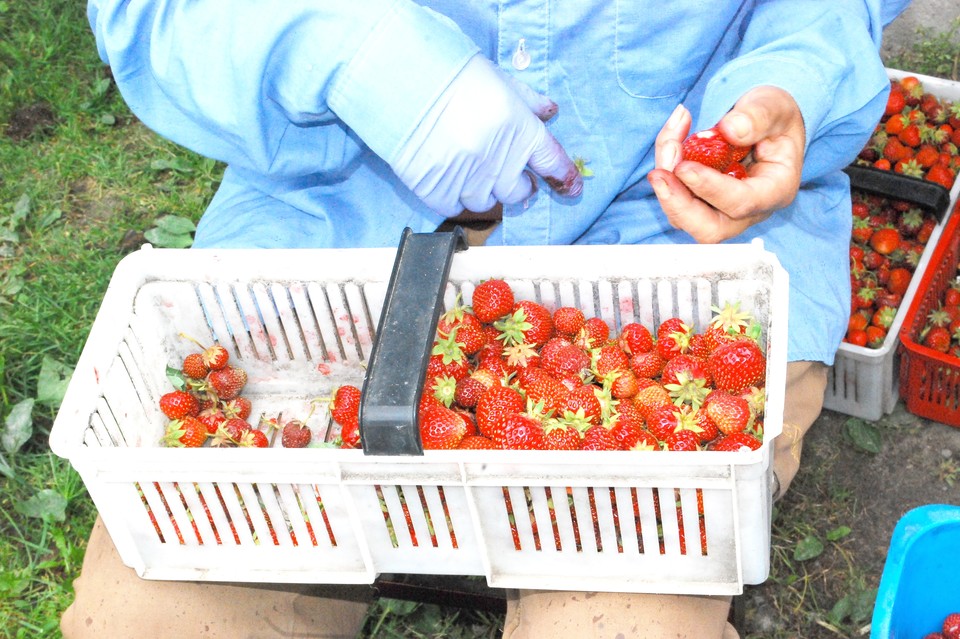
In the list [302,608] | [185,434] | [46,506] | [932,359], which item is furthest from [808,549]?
[46,506]

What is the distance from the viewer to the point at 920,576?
183 centimetres

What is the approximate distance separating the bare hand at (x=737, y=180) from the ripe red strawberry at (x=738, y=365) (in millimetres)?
180

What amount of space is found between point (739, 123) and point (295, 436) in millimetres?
866

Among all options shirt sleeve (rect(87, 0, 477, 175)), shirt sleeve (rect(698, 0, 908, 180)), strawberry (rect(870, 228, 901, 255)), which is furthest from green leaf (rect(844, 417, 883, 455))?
shirt sleeve (rect(87, 0, 477, 175))

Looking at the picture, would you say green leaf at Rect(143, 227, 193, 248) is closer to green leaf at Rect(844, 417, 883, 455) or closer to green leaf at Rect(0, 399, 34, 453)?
green leaf at Rect(0, 399, 34, 453)

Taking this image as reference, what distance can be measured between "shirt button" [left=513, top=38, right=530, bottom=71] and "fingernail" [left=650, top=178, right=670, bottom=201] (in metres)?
0.34

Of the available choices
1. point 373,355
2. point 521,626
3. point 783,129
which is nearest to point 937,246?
point 783,129

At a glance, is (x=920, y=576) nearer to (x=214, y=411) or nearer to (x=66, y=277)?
(x=214, y=411)

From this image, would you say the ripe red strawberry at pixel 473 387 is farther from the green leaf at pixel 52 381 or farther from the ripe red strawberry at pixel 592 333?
the green leaf at pixel 52 381

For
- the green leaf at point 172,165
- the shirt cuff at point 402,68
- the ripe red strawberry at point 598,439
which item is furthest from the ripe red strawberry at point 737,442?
the green leaf at point 172,165

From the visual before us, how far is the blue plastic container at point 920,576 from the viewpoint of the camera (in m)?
1.67

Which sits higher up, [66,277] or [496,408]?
[496,408]

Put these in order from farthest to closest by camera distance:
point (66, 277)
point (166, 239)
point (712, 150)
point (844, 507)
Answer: point (166, 239) < point (66, 277) < point (844, 507) < point (712, 150)

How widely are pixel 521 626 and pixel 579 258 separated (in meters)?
0.57
